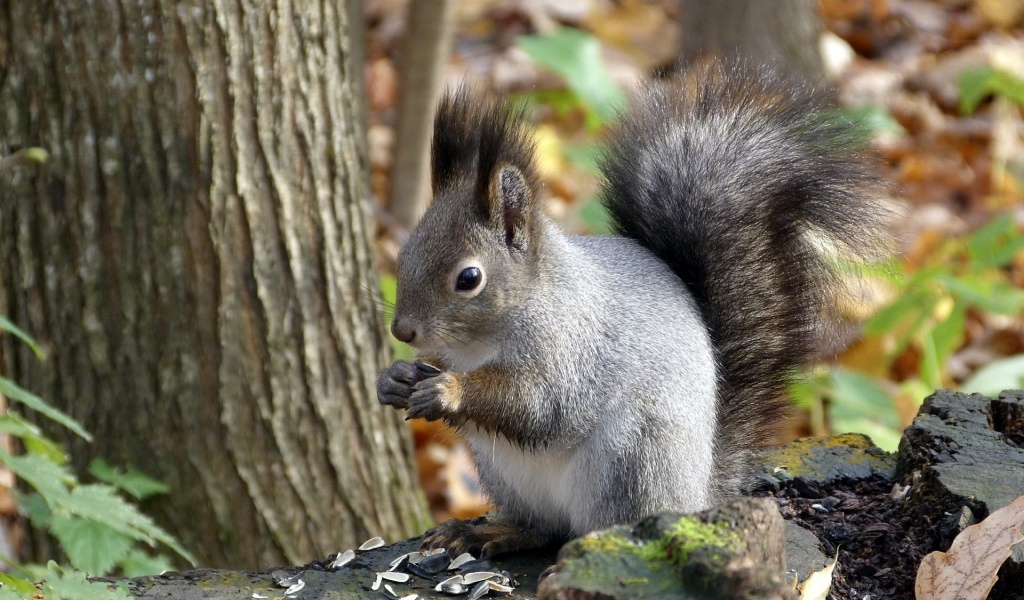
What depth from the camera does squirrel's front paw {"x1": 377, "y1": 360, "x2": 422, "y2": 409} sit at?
1.65 metres

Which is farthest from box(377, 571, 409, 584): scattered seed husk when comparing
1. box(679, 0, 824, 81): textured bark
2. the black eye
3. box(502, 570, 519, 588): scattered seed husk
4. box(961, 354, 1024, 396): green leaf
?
box(679, 0, 824, 81): textured bark

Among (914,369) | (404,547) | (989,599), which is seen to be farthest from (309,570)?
(914,369)

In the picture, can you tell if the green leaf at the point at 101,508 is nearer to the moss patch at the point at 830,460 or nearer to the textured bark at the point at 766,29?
the moss patch at the point at 830,460

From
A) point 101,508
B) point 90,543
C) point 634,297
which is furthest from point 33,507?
point 634,297

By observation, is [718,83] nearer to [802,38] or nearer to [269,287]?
[269,287]

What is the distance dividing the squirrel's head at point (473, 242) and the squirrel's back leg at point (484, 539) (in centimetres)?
28

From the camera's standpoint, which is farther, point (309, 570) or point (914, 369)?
point (914, 369)

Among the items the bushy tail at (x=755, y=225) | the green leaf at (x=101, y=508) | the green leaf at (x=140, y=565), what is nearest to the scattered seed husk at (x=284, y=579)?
the green leaf at (x=101, y=508)

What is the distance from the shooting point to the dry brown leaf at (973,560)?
1437mm

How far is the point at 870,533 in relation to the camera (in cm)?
170

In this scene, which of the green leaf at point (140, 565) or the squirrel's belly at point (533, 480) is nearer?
the squirrel's belly at point (533, 480)

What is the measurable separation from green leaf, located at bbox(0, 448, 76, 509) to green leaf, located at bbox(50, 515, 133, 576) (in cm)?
35

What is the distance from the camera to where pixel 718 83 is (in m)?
1.91

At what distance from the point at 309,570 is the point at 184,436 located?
725mm
